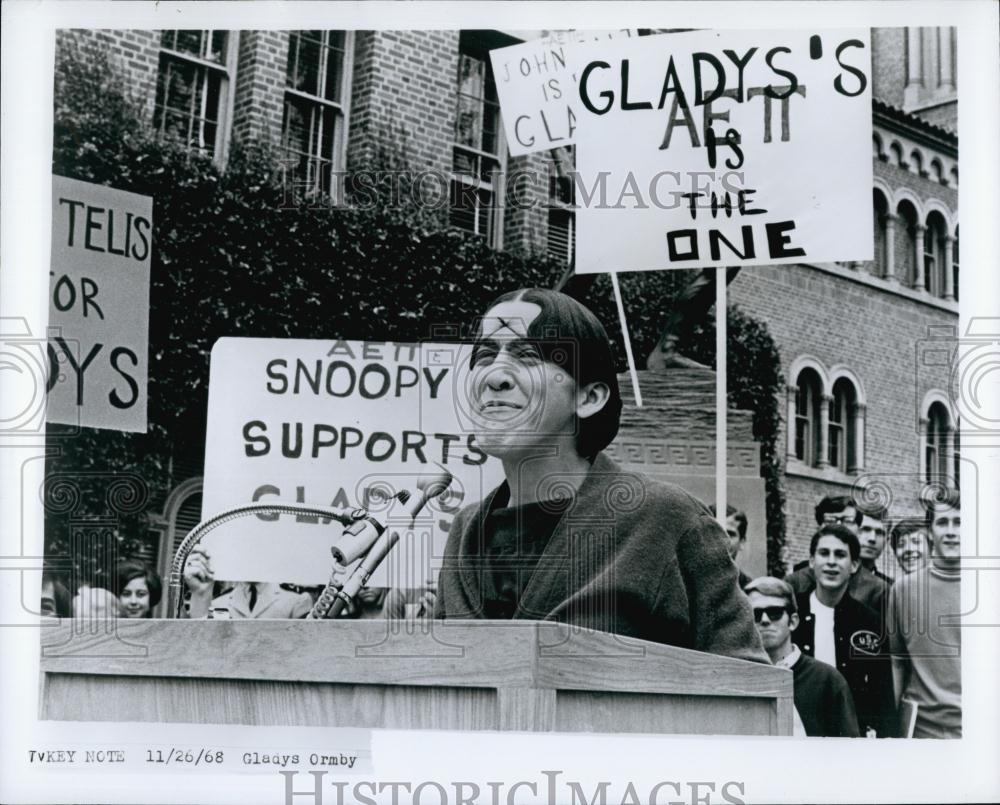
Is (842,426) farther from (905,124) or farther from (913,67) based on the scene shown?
(913,67)

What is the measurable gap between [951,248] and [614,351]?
1.41 metres

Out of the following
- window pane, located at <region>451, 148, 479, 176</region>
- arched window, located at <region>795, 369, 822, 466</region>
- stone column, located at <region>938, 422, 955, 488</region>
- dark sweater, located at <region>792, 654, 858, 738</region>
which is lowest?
dark sweater, located at <region>792, 654, 858, 738</region>

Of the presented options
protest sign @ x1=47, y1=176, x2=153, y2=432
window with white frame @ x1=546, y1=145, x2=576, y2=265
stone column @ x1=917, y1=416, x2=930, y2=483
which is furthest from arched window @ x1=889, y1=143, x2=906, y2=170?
protest sign @ x1=47, y1=176, x2=153, y2=432

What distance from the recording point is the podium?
3.92 m

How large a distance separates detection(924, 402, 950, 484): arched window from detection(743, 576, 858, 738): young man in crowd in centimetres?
72

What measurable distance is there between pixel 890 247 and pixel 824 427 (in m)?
0.74

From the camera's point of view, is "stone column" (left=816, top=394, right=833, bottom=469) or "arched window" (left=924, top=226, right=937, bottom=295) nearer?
"arched window" (left=924, top=226, right=937, bottom=295)

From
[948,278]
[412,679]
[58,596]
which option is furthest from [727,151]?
[58,596]

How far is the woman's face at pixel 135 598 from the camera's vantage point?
5297mm

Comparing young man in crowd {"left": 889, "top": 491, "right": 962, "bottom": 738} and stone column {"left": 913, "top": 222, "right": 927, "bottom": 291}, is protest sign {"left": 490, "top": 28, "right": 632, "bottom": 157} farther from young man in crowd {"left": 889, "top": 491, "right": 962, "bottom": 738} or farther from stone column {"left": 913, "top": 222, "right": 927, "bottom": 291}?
young man in crowd {"left": 889, "top": 491, "right": 962, "bottom": 738}

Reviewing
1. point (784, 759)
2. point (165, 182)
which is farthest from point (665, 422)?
point (165, 182)

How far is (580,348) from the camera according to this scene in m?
5.31

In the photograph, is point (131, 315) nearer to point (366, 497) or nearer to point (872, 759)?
point (366, 497)

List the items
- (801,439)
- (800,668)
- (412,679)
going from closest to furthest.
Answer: (412,679)
(800,668)
(801,439)
